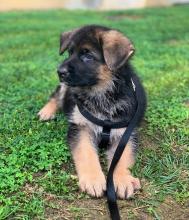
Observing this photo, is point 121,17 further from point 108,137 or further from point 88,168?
point 88,168

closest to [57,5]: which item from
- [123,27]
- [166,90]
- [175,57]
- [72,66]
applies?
[123,27]

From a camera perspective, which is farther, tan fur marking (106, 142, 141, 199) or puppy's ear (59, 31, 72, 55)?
puppy's ear (59, 31, 72, 55)

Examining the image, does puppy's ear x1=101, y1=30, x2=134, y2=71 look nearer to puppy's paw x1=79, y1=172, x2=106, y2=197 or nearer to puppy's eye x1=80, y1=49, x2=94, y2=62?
puppy's eye x1=80, y1=49, x2=94, y2=62

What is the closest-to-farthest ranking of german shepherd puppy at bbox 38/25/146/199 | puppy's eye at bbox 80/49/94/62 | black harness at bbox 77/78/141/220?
black harness at bbox 77/78/141/220 → german shepherd puppy at bbox 38/25/146/199 → puppy's eye at bbox 80/49/94/62

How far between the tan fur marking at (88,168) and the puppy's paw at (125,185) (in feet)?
0.37

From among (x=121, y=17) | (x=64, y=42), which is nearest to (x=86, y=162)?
(x=64, y=42)

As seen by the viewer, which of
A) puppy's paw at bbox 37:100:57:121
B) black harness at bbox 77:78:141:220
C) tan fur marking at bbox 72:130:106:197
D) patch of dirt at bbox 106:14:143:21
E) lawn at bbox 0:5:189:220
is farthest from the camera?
patch of dirt at bbox 106:14:143:21

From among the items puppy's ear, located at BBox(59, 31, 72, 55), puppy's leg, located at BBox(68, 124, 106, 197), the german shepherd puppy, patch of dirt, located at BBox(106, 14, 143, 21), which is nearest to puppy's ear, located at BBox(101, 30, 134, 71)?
the german shepherd puppy

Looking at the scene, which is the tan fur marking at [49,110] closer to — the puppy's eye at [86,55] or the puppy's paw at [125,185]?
the puppy's eye at [86,55]

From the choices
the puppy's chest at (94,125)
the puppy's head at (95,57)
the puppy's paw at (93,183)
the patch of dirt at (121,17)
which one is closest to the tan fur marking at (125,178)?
the puppy's paw at (93,183)

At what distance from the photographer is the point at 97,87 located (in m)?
4.34

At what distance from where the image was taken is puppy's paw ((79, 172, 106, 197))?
12.0 feet

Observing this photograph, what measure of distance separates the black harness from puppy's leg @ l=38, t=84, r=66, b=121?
2.53ft

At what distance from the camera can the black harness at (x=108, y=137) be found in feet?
11.3
